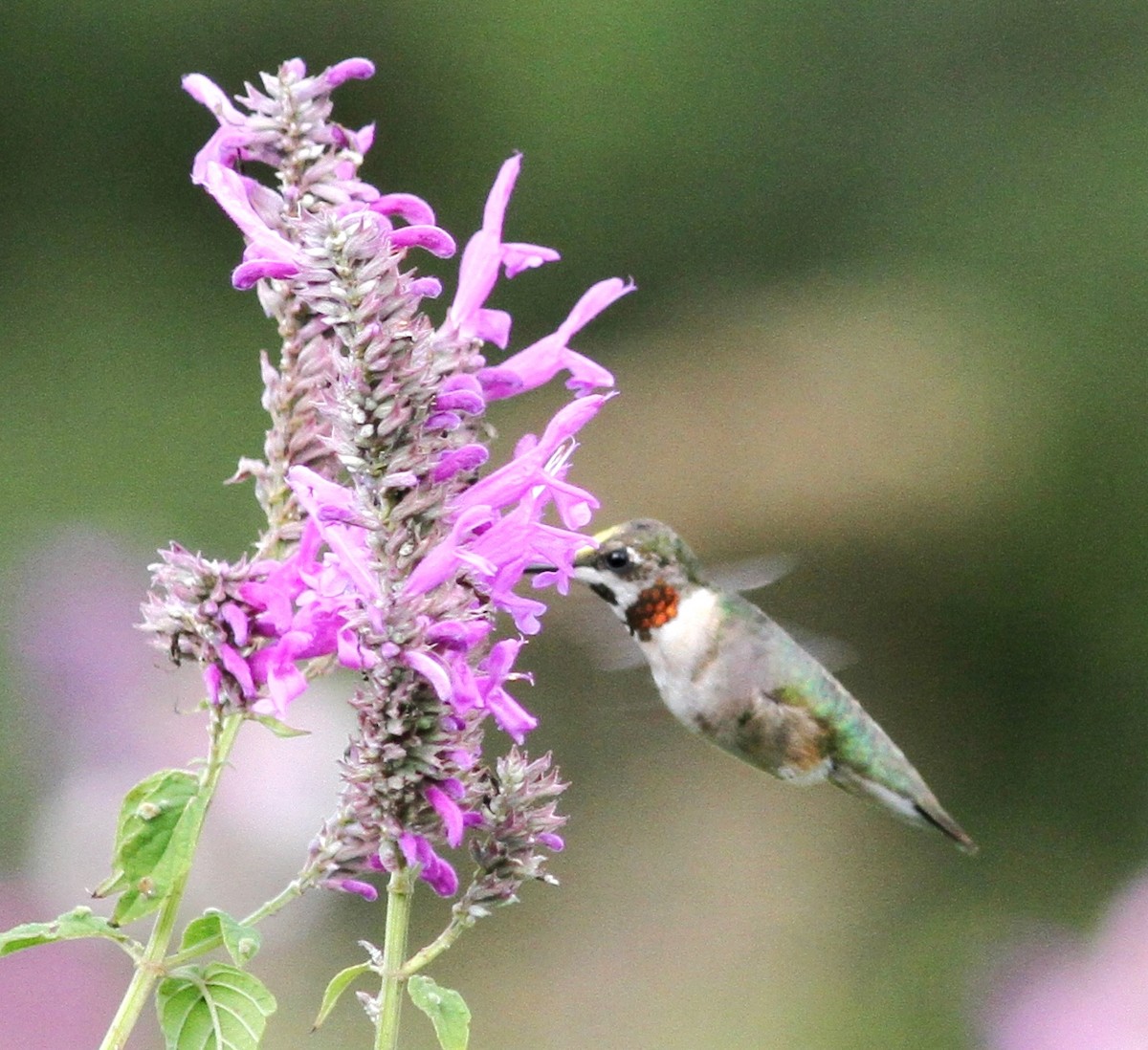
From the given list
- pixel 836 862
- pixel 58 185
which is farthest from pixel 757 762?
pixel 58 185

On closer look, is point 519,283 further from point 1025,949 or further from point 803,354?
point 1025,949

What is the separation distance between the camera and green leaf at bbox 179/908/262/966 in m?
1.35

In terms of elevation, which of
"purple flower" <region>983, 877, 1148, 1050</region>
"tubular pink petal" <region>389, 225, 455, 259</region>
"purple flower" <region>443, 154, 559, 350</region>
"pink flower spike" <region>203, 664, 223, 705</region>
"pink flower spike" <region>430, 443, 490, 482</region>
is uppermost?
"tubular pink petal" <region>389, 225, 455, 259</region>

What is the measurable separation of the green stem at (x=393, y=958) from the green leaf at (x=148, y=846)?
0.65 feet

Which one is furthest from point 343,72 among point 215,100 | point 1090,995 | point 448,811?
point 1090,995

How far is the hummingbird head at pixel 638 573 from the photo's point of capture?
2215mm

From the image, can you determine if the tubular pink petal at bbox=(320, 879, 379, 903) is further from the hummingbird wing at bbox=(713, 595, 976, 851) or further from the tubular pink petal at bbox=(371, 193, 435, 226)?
the hummingbird wing at bbox=(713, 595, 976, 851)

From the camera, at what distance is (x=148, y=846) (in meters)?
1.45

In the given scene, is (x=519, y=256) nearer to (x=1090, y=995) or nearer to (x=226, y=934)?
(x=226, y=934)

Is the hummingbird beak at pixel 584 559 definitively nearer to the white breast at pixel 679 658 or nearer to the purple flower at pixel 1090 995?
the white breast at pixel 679 658

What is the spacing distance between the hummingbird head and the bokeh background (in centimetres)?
286

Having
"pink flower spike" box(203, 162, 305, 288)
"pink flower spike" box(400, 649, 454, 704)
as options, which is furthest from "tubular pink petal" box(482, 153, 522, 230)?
"pink flower spike" box(400, 649, 454, 704)

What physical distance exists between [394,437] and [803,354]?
585 cm

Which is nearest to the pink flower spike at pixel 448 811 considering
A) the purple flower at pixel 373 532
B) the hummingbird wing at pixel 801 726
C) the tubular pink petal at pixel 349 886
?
the purple flower at pixel 373 532
